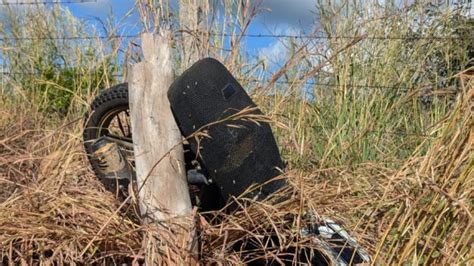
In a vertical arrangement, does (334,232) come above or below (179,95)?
below

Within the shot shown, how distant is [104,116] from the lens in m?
2.85

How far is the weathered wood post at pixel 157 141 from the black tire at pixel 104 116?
20cm

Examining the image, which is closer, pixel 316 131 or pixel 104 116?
pixel 104 116

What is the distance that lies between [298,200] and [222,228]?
33 centimetres

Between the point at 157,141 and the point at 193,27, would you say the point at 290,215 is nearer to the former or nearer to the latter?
the point at 157,141

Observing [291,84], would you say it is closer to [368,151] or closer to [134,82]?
[368,151]

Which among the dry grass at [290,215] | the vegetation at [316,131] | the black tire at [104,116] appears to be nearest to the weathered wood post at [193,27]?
the vegetation at [316,131]

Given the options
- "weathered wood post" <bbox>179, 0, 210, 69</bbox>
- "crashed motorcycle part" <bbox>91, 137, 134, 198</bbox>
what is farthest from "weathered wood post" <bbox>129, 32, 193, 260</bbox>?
"weathered wood post" <bbox>179, 0, 210, 69</bbox>

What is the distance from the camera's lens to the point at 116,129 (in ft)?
11.6

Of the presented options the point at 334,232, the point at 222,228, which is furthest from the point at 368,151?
the point at 222,228

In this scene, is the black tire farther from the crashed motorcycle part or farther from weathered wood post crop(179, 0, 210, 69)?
weathered wood post crop(179, 0, 210, 69)

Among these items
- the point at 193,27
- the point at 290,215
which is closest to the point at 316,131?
the point at 193,27

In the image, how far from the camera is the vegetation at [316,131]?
226 cm

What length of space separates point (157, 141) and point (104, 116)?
17.4 inches
